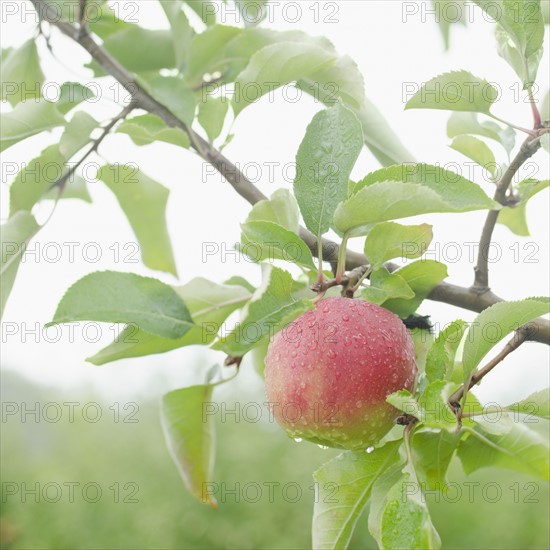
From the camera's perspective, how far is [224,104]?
0.62 m

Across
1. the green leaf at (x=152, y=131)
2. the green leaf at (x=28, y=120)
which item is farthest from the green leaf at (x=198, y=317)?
the green leaf at (x=28, y=120)

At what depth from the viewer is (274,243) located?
474mm

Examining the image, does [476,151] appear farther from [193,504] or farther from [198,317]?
[193,504]

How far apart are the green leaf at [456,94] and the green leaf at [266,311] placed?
166 mm

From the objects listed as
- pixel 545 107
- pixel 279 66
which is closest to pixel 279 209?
pixel 279 66

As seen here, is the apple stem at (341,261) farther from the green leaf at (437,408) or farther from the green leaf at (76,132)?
the green leaf at (76,132)

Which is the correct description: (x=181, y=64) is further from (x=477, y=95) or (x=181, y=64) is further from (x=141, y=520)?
(x=141, y=520)

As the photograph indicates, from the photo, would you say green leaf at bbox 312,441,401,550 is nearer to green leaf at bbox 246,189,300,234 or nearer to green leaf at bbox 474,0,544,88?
green leaf at bbox 246,189,300,234

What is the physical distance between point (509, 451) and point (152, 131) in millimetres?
360

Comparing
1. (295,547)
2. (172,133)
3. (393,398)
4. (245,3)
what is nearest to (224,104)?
(172,133)

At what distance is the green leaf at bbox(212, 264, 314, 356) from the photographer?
436 millimetres

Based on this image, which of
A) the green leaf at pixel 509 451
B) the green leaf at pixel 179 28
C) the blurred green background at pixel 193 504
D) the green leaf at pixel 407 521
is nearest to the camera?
the green leaf at pixel 407 521

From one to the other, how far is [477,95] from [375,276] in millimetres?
162

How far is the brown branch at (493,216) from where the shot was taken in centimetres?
51
